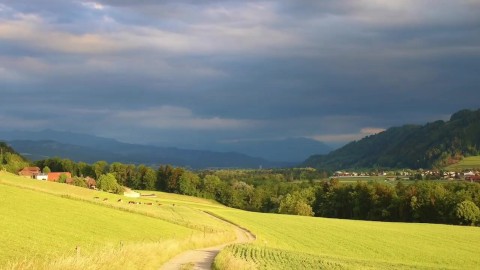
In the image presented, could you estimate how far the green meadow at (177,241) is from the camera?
2477 centimetres

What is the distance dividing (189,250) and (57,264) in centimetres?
1923

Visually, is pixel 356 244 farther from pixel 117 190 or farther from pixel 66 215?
pixel 117 190

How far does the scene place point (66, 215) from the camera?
47500mm

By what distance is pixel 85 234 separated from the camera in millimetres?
38781

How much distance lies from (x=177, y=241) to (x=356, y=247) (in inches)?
924

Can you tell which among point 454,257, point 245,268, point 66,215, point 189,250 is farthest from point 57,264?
point 454,257

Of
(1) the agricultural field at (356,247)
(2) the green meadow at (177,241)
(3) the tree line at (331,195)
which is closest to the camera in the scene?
(2) the green meadow at (177,241)

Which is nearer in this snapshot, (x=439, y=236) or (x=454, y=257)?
(x=454, y=257)

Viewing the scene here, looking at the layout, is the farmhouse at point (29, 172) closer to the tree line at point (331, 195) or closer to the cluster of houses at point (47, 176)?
the cluster of houses at point (47, 176)

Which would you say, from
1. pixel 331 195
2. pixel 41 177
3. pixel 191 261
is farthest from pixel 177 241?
pixel 41 177

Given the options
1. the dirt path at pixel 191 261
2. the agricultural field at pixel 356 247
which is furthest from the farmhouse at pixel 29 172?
the dirt path at pixel 191 261

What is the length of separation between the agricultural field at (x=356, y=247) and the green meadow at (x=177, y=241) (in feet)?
0.29

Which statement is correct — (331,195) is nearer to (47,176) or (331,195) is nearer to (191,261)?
(47,176)

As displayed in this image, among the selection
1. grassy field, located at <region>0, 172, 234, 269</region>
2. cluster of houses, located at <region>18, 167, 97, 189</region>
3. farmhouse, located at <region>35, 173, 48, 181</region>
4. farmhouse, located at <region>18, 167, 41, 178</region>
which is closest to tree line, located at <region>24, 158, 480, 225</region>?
farmhouse, located at <region>18, 167, 41, 178</region>
